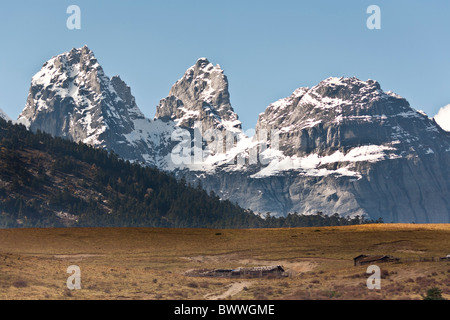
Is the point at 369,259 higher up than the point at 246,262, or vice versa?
the point at 369,259

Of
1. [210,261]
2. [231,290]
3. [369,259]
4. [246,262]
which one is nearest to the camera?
[231,290]

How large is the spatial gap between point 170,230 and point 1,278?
5845 centimetres

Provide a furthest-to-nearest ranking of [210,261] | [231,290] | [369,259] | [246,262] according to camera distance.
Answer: [210,261] → [246,262] → [369,259] → [231,290]

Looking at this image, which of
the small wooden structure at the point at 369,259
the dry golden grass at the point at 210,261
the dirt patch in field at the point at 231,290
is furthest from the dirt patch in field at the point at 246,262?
the dirt patch in field at the point at 231,290

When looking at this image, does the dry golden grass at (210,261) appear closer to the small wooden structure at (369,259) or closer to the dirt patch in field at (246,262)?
the dirt patch in field at (246,262)

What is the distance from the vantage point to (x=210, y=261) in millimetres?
86500

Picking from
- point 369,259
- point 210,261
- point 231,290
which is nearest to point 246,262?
A: point 210,261

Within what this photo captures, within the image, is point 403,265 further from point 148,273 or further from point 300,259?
point 148,273

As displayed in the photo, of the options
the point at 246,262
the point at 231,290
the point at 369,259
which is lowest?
the point at 231,290

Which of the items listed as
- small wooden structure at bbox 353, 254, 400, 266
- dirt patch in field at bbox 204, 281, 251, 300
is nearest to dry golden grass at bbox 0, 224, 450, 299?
dirt patch in field at bbox 204, 281, 251, 300

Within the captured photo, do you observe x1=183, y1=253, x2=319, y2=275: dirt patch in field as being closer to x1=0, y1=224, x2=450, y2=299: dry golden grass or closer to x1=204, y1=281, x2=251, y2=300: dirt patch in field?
x1=0, y1=224, x2=450, y2=299: dry golden grass

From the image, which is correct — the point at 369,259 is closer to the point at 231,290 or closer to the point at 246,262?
the point at 246,262
